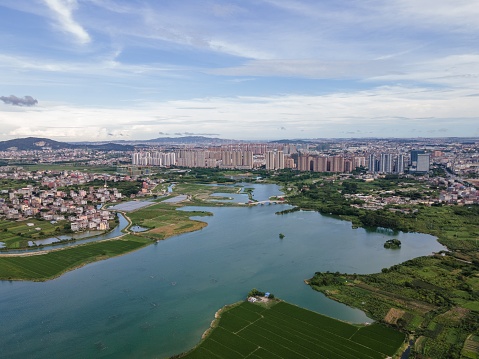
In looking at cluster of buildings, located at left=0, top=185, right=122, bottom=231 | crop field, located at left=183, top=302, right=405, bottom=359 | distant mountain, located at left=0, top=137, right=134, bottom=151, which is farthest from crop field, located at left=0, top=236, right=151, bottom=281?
distant mountain, located at left=0, top=137, right=134, bottom=151

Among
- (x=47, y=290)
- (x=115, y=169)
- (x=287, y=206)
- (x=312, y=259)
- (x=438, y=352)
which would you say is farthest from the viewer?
(x=115, y=169)

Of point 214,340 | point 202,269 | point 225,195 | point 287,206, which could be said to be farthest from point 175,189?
point 214,340

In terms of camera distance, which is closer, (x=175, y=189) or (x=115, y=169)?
(x=175, y=189)

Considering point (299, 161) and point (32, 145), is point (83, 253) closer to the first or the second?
point (299, 161)

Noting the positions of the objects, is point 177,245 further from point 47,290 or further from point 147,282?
point 47,290

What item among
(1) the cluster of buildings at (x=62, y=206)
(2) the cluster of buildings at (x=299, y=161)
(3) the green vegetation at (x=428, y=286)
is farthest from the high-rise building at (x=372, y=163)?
(1) the cluster of buildings at (x=62, y=206)

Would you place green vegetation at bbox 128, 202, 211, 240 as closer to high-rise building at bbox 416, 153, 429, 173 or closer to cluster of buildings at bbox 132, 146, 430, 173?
cluster of buildings at bbox 132, 146, 430, 173
